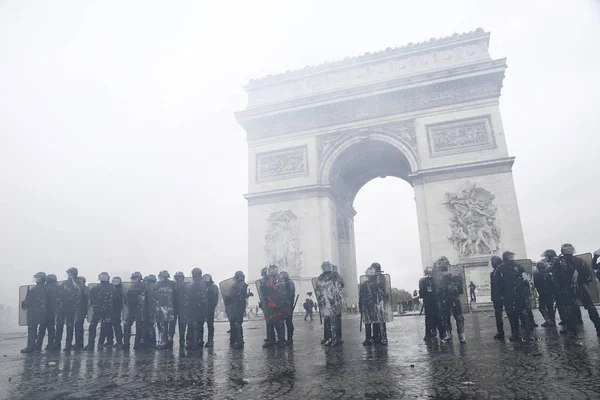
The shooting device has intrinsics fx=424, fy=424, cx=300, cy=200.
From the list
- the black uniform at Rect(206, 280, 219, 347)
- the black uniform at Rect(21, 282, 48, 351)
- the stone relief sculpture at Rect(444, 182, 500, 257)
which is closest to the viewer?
the black uniform at Rect(206, 280, 219, 347)

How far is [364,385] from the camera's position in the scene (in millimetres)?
4270

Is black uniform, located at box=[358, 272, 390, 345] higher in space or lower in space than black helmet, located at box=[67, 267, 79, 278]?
lower

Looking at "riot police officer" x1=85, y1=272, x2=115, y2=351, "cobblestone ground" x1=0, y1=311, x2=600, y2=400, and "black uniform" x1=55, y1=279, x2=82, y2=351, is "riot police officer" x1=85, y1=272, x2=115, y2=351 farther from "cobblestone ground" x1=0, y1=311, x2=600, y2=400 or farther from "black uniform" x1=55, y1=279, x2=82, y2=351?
"cobblestone ground" x1=0, y1=311, x2=600, y2=400

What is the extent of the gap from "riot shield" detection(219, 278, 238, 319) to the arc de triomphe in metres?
14.2

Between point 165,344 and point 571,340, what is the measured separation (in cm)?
767

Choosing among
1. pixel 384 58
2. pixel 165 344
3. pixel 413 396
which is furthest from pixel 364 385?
pixel 384 58

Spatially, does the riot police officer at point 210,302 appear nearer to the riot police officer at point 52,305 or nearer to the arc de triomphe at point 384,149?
the riot police officer at point 52,305

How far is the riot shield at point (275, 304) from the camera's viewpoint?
8617mm

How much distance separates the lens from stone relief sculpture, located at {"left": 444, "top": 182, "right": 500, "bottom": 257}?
21031 millimetres

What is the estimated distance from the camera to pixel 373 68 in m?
25.2

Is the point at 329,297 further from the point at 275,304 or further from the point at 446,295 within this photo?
the point at 446,295

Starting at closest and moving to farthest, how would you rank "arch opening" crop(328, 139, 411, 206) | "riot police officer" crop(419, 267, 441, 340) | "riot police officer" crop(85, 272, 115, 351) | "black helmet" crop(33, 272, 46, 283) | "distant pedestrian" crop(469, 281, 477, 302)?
"riot police officer" crop(419, 267, 441, 340) → "riot police officer" crop(85, 272, 115, 351) → "black helmet" crop(33, 272, 46, 283) → "distant pedestrian" crop(469, 281, 477, 302) → "arch opening" crop(328, 139, 411, 206)

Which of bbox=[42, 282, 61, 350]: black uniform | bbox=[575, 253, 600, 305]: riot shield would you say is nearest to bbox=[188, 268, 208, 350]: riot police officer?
bbox=[42, 282, 61, 350]: black uniform

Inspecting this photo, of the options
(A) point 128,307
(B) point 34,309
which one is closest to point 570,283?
(A) point 128,307
